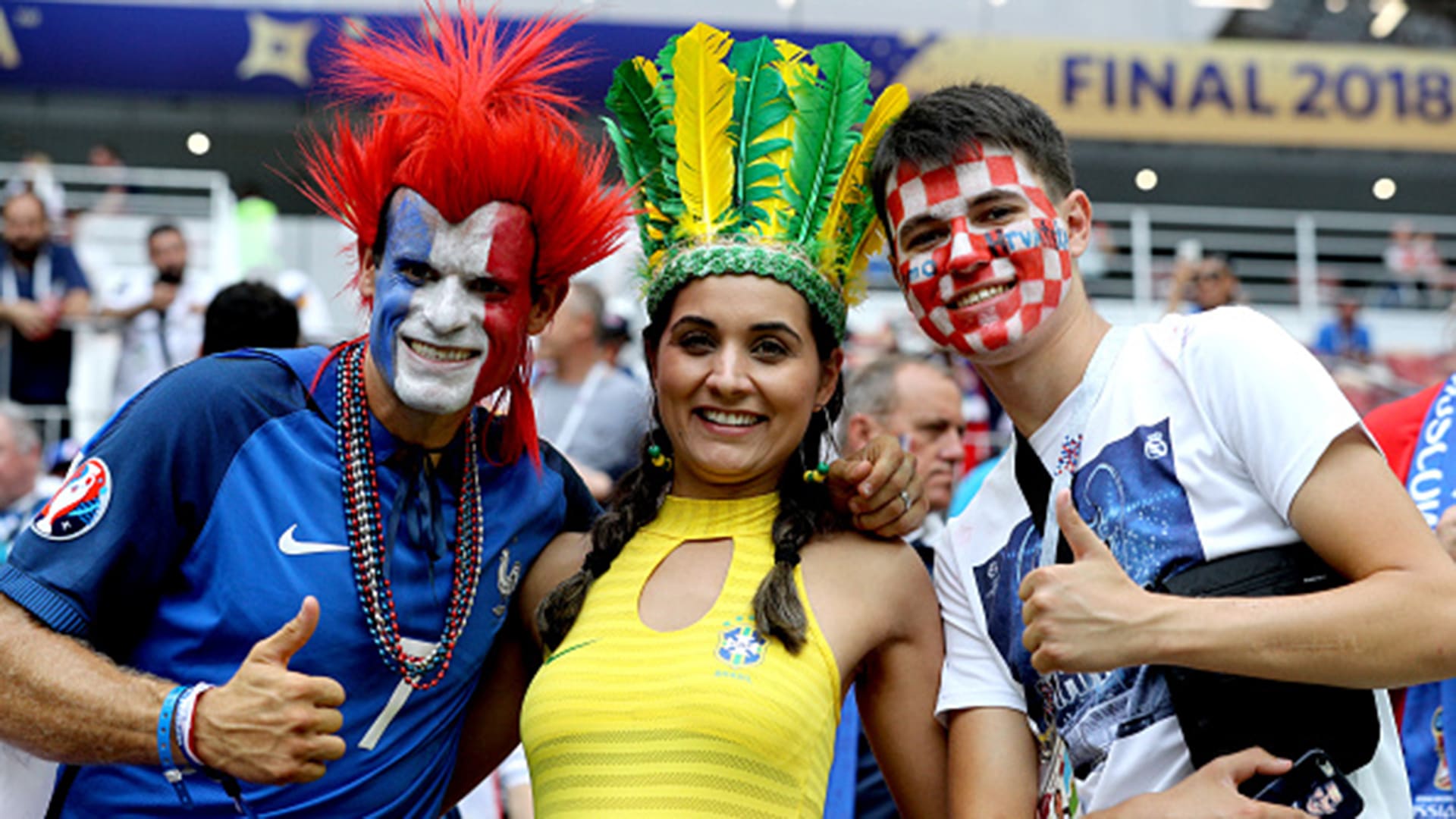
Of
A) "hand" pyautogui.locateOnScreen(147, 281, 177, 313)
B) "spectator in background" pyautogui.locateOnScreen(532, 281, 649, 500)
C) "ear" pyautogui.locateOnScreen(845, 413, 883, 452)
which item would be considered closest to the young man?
"ear" pyautogui.locateOnScreen(845, 413, 883, 452)

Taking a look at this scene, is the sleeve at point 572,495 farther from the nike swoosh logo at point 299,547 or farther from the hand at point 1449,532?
the hand at point 1449,532

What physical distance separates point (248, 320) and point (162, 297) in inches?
152

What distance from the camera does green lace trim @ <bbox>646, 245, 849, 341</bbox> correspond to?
298cm

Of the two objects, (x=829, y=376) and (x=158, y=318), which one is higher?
(x=158, y=318)

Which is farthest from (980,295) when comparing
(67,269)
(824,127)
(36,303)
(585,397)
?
(67,269)

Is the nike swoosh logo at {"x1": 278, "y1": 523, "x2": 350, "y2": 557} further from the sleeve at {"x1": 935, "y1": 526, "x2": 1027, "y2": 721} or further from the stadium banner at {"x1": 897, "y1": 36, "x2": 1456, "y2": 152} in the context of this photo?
the stadium banner at {"x1": 897, "y1": 36, "x2": 1456, "y2": 152}

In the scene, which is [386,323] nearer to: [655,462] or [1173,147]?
[655,462]

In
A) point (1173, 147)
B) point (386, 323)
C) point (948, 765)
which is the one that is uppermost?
point (1173, 147)

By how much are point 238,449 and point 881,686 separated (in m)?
1.29

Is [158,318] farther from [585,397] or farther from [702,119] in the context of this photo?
[702,119]

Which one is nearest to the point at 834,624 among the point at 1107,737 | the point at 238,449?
the point at 1107,737

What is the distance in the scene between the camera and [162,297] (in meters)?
7.63

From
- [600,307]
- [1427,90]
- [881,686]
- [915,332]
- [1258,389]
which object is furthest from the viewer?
[1427,90]

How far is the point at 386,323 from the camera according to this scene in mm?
2836
